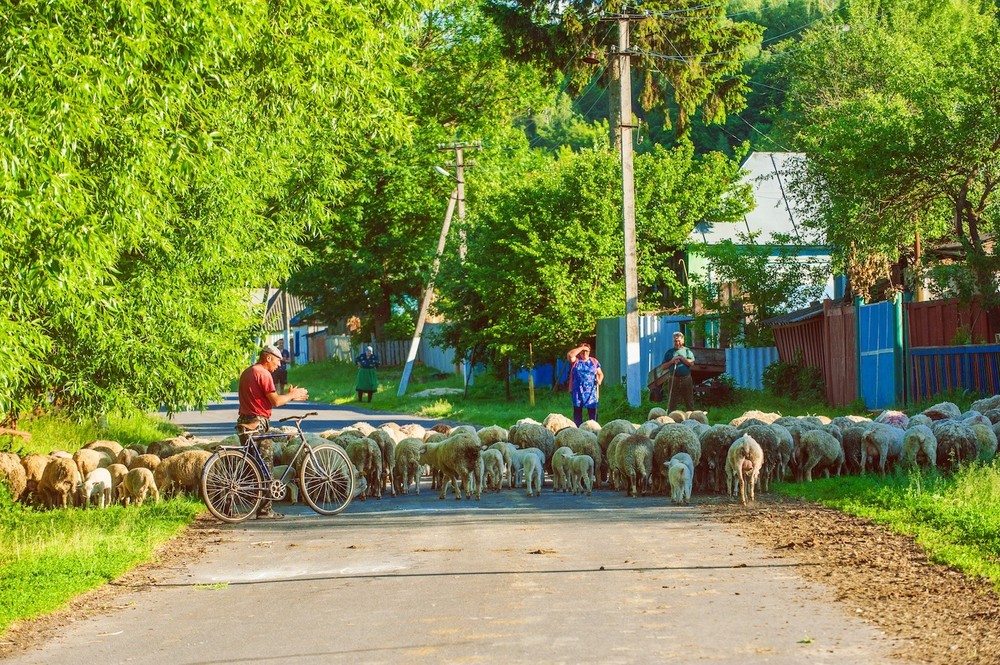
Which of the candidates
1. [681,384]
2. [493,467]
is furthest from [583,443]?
[681,384]

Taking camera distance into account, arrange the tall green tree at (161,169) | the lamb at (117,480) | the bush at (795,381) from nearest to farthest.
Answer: the tall green tree at (161,169), the lamb at (117,480), the bush at (795,381)

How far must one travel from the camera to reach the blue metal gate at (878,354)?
22.8 meters

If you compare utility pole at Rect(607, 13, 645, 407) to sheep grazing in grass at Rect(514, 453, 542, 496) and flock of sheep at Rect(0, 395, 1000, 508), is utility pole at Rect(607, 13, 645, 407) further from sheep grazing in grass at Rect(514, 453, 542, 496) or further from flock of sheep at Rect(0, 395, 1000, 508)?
sheep grazing in grass at Rect(514, 453, 542, 496)

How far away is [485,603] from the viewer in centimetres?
836

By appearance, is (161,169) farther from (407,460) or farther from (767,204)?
(767,204)

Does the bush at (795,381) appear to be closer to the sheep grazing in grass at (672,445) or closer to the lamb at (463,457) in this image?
the sheep grazing in grass at (672,445)

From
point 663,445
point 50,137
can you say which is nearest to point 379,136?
point 663,445

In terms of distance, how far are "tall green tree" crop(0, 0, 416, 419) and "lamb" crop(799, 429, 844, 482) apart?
24.0 ft

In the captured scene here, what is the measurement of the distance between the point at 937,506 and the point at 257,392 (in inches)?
281

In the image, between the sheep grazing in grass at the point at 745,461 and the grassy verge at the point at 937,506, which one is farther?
the sheep grazing in grass at the point at 745,461

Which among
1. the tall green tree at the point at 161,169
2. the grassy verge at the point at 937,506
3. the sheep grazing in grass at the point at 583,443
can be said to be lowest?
the grassy verge at the point at 937,506

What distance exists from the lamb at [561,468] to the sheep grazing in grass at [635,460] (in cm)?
81

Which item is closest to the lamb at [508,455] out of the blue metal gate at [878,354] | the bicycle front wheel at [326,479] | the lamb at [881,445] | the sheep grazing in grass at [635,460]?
the sheep grazing in grass at [635,460]

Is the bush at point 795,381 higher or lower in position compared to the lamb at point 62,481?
higher
